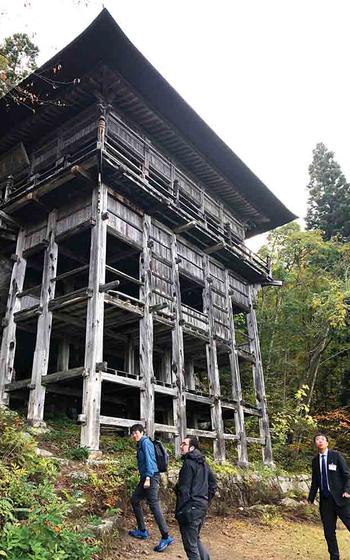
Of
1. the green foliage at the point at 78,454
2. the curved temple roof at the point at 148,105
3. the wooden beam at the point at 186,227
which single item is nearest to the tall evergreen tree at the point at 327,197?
the curved temple roof at the point at 148,105

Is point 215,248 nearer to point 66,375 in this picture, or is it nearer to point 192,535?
point 66,375

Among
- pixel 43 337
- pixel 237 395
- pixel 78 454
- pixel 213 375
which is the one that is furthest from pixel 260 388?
pixel 78 454

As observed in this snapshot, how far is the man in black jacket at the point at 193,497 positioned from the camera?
5.39 m

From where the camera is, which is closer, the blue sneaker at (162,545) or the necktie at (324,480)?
the necktie at (324,480)

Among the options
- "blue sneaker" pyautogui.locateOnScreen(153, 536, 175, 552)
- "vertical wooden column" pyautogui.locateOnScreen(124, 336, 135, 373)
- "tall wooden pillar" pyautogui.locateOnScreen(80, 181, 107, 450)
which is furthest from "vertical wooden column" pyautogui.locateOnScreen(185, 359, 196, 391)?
"blue sneaker" pyautogui.locateOnScreen(153, 536, 175, 552)

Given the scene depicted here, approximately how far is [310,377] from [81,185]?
16.5 meters

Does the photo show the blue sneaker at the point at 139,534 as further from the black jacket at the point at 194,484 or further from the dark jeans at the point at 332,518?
the dark jeans at the point at 332,518

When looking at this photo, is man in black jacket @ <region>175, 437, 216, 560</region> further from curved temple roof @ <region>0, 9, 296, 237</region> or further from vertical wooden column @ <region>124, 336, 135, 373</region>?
vertical wooden column @ <region>124, 336, 135, 373</region>

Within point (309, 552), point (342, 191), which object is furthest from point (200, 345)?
point (342, 191)

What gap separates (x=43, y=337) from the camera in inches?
493

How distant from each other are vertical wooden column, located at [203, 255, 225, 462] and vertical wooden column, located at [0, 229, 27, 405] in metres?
6.54

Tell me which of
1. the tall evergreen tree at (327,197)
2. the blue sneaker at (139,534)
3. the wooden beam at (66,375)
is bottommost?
the blue sneaker at (139,534)

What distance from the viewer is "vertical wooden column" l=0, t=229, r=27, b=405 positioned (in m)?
12.9

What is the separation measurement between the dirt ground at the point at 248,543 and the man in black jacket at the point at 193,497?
59.0 inches
